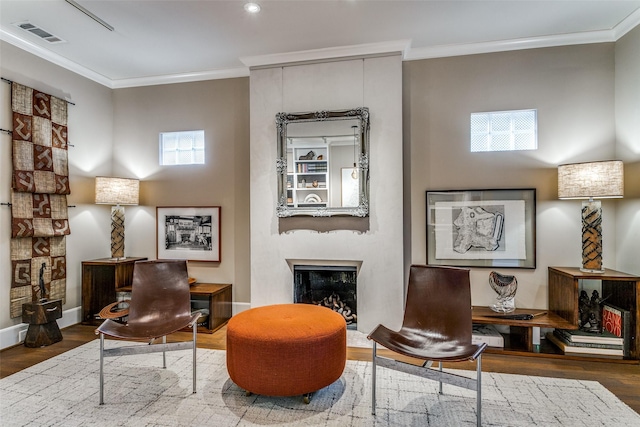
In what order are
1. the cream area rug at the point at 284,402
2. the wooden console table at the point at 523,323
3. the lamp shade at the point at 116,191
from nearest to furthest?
the cream area rug at the point at 284,402, the wooden console table at the point at 523,323, the lamp shade at the point at 116,191

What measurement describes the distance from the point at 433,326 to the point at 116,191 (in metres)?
3.75

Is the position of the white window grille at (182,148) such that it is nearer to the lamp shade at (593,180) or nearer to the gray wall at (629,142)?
the lamp shade at (593,180)

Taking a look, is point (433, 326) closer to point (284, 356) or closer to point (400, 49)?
point (284, 356)

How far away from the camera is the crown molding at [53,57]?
3.32 metres

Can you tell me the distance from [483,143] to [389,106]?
1.09 metres

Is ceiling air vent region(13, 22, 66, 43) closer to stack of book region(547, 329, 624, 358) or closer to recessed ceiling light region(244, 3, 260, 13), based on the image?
recessed ceiling light region(244, 3, 260, 13)

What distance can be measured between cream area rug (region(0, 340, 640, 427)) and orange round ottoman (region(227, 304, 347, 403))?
0.10 meters

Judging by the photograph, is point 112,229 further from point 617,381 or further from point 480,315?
point 617,381

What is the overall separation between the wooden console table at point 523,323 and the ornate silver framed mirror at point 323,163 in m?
1.47

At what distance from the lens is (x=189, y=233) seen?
4328 millimetres

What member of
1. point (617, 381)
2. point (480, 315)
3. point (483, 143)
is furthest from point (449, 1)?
point (617, 381)

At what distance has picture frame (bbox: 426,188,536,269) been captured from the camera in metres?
3.51

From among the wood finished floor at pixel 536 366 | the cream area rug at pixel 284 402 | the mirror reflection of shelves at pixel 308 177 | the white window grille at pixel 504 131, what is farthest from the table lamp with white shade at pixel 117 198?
the white window grille at pixel 504 131

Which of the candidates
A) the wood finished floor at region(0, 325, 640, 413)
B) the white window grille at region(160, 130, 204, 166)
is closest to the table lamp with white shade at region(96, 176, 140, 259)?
the white window grille at region(160, 130, 204, 166)
